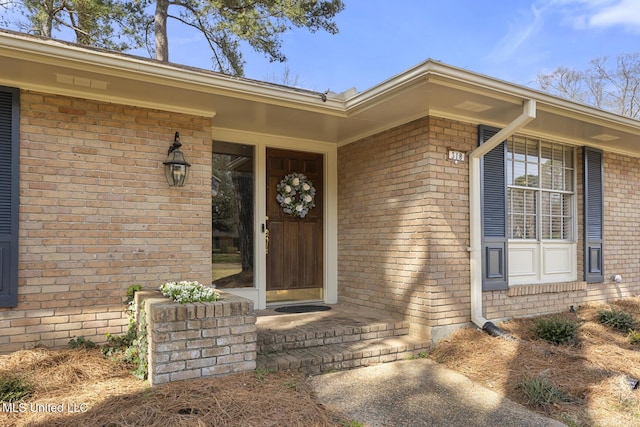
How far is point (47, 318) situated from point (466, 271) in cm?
399

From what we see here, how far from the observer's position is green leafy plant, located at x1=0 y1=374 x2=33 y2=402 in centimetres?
266

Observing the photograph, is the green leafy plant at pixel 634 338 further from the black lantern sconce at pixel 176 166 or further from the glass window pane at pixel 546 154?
the black lantern sconce at pixel 176 166

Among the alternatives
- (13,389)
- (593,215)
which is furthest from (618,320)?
(13,389)

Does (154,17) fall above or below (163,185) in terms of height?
above

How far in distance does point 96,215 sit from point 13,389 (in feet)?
4.97

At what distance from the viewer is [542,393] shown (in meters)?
2.99

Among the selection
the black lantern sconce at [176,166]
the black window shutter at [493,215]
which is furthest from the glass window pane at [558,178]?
the black lantern sconce at [176,166]

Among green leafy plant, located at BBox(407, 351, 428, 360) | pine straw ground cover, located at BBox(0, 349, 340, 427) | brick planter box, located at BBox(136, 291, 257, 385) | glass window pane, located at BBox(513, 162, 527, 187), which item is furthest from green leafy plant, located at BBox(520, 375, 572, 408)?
glass window pane, located at BBox(513, 162, 527, 187)

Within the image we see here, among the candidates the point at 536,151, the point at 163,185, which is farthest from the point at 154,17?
the point at 536,151

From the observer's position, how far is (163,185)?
4.00 metres

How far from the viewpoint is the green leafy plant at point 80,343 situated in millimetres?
3484

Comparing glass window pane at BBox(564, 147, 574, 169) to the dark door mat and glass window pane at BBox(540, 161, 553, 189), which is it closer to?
glass window pane at BBox(540, 161, 553, 189)

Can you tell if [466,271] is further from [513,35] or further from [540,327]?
[513,35]

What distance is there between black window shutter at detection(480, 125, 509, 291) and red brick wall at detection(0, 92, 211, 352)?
2974mm
